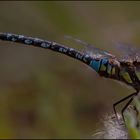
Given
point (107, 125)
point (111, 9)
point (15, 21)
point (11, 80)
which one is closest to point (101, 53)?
point (107, 125)

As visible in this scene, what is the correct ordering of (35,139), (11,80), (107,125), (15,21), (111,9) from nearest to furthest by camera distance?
(107,125) < (35,139) < (11,80) < (15,21) < (111,9)

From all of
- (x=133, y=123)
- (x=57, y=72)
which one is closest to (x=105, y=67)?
(x=133, y=123)

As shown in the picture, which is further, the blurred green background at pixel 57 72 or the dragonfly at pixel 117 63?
the blurred green background at pixel 57 72

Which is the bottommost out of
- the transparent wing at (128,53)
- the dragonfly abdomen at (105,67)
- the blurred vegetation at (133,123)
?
the blurred vegetation at (133,123)

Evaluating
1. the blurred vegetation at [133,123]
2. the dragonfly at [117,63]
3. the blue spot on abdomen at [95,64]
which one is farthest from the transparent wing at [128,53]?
the blurred vegetation at [133,123]

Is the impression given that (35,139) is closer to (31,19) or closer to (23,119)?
(23,119)

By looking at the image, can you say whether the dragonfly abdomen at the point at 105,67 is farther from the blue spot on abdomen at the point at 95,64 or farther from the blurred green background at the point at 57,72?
the blurred green background at the point at 57,72

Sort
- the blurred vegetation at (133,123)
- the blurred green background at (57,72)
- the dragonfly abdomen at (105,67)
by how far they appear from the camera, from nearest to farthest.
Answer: the blurred vegetation at (133,123) < the dragonfly abdomen at (105,67) < the blurred green background at (57,72)

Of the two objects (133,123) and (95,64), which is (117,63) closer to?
(95,64)
